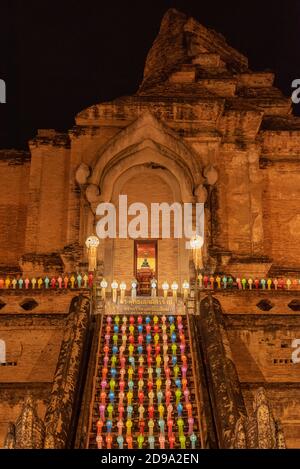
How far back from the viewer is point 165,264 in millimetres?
25906

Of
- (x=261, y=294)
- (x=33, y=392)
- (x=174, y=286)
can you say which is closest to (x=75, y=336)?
(x=33, y=392)

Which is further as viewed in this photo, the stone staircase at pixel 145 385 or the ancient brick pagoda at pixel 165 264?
the ancient brick pagoda at pixel 165 264

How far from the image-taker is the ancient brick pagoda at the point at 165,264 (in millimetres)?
15406

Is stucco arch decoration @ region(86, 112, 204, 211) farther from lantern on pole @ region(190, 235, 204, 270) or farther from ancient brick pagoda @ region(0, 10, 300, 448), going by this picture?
lantern on pole @ region(190, 235, 204, 270)

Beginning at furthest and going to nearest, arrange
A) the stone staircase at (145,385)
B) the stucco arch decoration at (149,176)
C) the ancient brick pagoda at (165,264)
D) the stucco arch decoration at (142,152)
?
1. the stucco arch decoration at (149,176)
2. the stucco arch decoration at (142,152)
3. the ancient brick pagoda at (165,264)
4. the stone staircase at (145,385)

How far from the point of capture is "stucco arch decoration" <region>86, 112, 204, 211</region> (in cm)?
2578

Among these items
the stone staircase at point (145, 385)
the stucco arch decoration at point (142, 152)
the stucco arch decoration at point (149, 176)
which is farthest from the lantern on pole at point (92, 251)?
the stucco arch decoration at point (149, 176)

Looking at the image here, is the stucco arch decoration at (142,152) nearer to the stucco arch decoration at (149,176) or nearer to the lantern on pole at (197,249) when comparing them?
the stucco arch decoration at (149,176)

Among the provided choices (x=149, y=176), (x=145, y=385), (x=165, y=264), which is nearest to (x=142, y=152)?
(x=149, y=176)

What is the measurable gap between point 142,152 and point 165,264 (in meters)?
4.64

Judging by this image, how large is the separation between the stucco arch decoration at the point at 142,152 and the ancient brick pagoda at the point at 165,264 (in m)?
0.06

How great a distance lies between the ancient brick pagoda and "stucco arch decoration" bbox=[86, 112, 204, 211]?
0.18ft

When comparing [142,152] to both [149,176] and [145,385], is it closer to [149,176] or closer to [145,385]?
[149,176]

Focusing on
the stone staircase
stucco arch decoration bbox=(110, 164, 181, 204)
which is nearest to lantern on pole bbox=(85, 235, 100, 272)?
the stone staircase
